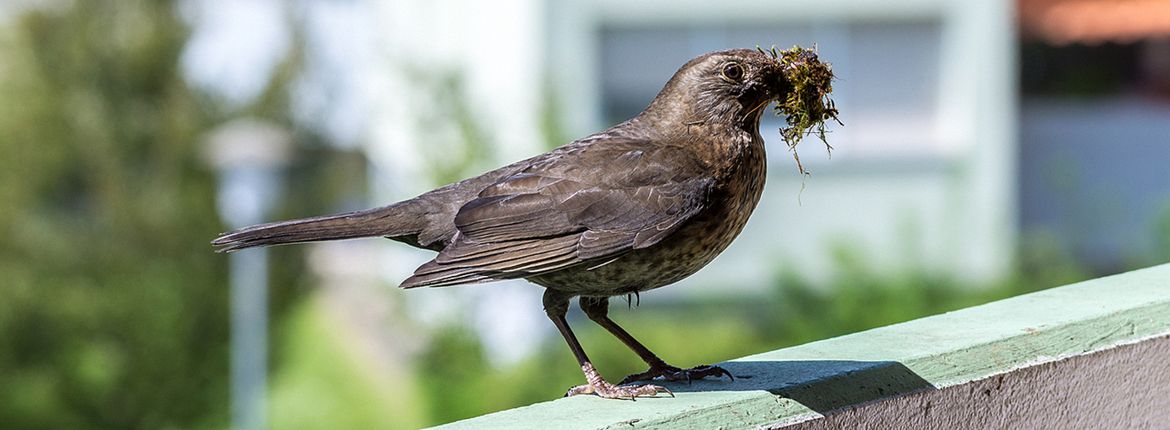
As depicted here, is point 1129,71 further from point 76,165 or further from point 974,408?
point 974,408

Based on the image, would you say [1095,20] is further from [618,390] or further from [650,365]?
[618,390]

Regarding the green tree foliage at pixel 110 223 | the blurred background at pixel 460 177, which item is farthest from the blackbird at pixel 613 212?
the green tree foliage at pixel 110 223

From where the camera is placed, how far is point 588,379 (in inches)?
109

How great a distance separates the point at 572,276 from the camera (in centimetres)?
286

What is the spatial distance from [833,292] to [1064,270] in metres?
2.10

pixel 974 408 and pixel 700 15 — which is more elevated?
pixel 700 15

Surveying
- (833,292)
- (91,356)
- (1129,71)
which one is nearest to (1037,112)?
(1129,71)

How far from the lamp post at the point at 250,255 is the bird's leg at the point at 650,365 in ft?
27.5

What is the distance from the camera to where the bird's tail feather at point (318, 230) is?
2836mm

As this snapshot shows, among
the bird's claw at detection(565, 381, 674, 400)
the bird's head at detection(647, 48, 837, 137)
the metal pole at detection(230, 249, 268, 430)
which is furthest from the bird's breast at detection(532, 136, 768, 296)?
the metal pole at detection(230, 249, 268, 430)

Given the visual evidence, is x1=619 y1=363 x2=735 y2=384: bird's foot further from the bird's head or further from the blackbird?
the bird's head

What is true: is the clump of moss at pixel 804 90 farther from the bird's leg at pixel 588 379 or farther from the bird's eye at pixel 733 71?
the bird's leg at pixel 588 379

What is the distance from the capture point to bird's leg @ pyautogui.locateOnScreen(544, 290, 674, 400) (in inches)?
106

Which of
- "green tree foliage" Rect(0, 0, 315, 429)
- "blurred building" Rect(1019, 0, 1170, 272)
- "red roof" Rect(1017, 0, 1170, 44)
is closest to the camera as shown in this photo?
"blurred building" Rect(1019, 0, 1170, 272)
